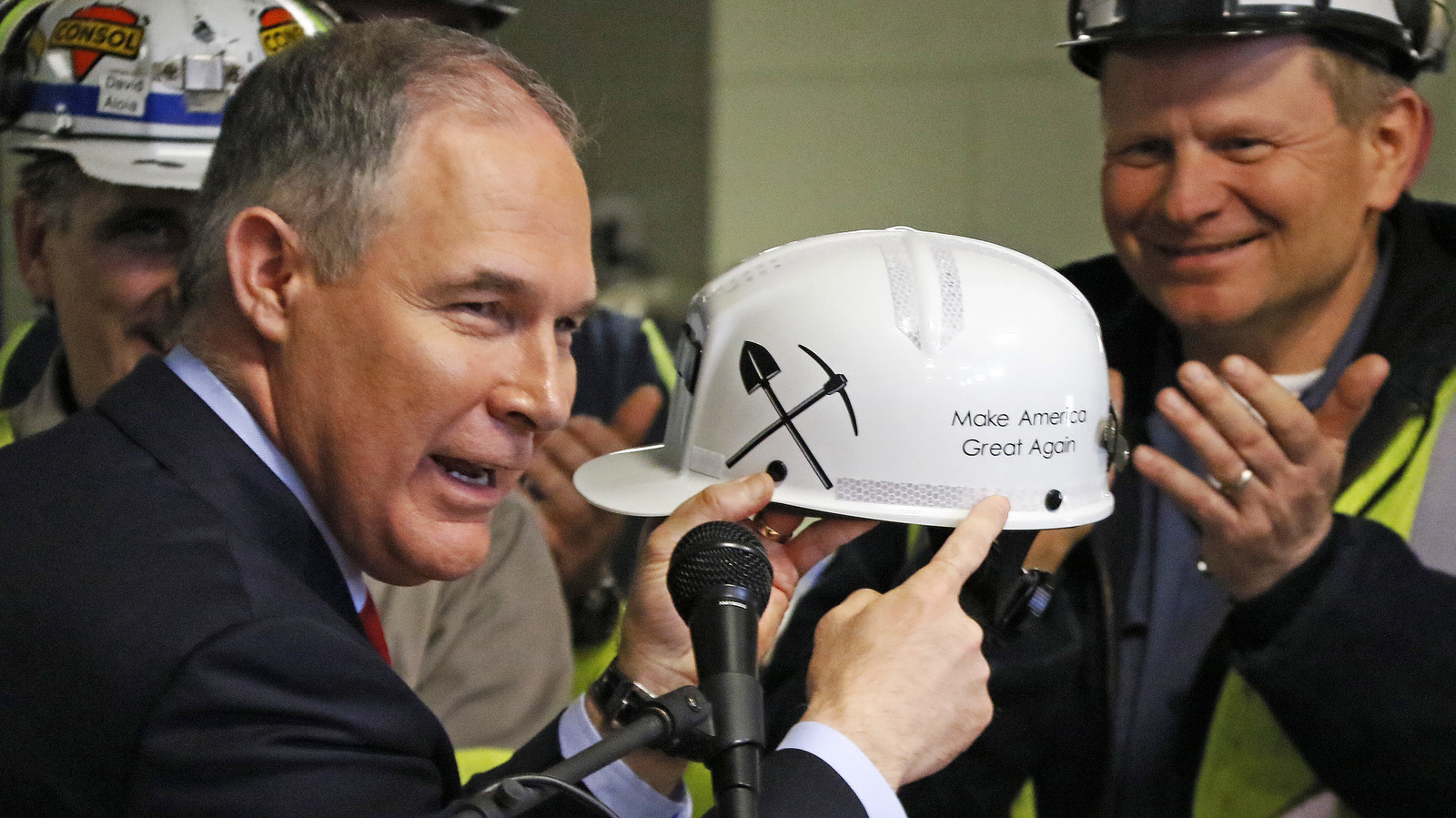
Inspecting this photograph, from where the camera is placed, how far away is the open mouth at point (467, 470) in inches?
68.8

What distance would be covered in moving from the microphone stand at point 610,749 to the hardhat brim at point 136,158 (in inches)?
75.4

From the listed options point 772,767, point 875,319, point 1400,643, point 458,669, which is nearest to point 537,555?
point 458,669

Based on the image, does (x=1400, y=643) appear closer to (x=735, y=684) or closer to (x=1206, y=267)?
(x=1206, y=267)

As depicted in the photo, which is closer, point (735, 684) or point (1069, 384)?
point (735, 684)

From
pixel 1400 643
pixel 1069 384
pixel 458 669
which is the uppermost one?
pixel 1069 384

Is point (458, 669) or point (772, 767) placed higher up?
point (772, 767)

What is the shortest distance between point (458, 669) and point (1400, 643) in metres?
1.77

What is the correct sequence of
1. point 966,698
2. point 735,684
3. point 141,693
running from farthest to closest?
1. point 966,698
2. point 141,693
3. point 735,684

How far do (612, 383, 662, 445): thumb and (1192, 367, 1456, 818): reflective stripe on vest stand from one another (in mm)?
1377

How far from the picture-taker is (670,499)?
2010 millimetres

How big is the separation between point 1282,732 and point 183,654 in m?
1.94

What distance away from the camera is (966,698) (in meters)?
1.68

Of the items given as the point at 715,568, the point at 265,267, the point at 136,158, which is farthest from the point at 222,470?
the point at 136,158

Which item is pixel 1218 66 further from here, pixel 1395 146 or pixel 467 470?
pixel 467 470
